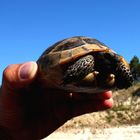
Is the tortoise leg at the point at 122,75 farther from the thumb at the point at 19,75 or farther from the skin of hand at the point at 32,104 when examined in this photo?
the thumb at the point at 19,75

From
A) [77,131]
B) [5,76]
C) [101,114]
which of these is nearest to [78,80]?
[5,76]

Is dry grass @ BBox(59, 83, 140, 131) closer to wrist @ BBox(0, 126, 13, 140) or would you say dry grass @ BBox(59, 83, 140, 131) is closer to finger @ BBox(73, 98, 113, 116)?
finger @ BBox(73, 98, 113, 116)

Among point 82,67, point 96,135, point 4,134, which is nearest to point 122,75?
point 82,67

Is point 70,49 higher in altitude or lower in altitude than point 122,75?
higher

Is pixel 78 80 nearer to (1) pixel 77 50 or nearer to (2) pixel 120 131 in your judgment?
(1) pixel 77 50

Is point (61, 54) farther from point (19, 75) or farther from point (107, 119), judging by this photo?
point (107, 119)

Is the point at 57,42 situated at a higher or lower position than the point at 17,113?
higher

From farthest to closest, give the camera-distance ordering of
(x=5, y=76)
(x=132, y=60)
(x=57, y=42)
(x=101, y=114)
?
(x=132, y=60) → (x=101, y=114) → (x=57, y=42) → (x=5, y=76)
